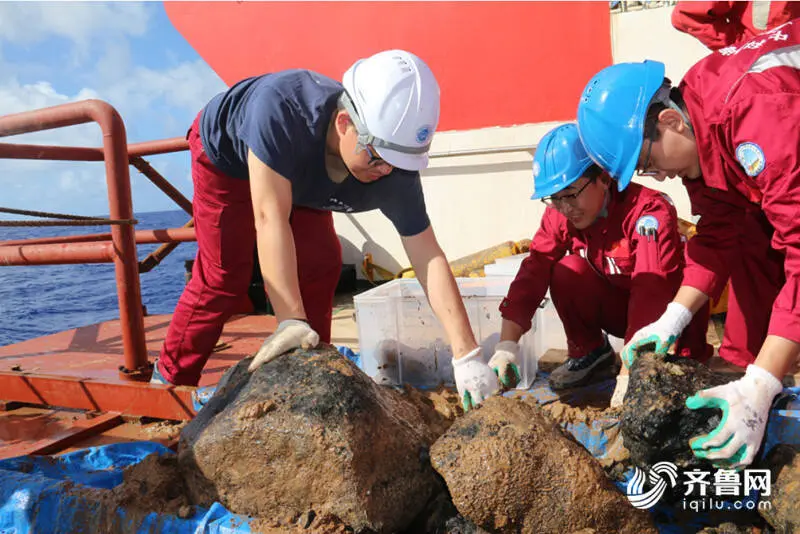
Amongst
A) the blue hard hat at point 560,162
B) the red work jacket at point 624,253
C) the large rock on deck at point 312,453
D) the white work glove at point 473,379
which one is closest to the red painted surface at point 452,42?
the red work jacket at point 624,253

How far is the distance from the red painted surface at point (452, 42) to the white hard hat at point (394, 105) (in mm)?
3524

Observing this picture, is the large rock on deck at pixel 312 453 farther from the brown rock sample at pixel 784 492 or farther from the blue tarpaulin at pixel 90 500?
the brown rock sample at pixel 784 492

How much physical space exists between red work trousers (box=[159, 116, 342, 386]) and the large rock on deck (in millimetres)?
809

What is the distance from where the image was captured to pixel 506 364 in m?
2.26

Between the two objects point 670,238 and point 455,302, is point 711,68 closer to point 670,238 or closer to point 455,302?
point 670,238

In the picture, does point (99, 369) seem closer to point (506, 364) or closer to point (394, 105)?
point (506, 364)

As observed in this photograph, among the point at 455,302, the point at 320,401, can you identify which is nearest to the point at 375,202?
the point at 455,302

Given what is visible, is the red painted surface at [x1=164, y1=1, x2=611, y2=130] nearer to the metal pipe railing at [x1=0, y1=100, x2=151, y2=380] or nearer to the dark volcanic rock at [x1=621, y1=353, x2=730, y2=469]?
the metal pipe railing at [x1=0, y1=100, x2=151, y2=380]

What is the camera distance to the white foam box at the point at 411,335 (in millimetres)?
2660

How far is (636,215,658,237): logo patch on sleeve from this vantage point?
2.17m

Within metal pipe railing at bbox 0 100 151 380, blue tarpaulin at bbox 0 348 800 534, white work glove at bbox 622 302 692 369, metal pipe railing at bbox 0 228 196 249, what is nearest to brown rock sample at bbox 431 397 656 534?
blue tarpaulin at bbox 0 348 800 534

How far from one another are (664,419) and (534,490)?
1.31ft

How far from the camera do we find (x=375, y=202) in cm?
228

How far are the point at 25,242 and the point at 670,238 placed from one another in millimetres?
3014
